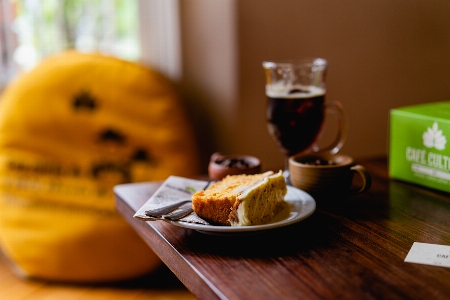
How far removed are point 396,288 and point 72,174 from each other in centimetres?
150

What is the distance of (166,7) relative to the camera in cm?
220

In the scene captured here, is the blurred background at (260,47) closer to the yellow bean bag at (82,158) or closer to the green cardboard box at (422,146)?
the yellow bean bag at (82,158)

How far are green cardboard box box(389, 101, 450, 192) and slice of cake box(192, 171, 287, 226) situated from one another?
346 millimetres

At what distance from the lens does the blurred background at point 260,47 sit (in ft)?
6.00

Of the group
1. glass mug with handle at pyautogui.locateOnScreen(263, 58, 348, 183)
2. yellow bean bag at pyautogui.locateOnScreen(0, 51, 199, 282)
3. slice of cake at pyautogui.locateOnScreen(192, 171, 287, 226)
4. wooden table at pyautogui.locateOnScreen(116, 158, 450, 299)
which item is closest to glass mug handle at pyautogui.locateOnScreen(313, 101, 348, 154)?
glass mug with handle at pyautogui.locateOnScreen(263, 58, 348, 183)

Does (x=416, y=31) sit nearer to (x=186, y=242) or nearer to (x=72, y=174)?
(x=72, y=174)

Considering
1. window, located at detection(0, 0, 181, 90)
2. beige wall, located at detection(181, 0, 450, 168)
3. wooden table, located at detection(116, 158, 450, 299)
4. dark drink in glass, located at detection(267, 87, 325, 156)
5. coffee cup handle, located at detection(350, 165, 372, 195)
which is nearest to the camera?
wooden table, located at detection(116, 158, 450, 299)

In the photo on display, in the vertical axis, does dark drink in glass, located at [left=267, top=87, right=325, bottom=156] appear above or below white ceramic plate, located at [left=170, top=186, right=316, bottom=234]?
above

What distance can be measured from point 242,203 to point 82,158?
1288mm

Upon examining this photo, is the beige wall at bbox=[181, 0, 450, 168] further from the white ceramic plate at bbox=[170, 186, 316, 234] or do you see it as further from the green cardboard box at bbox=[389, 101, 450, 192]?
the white ceramic plate at bbox=[170, 186, 316, 234]

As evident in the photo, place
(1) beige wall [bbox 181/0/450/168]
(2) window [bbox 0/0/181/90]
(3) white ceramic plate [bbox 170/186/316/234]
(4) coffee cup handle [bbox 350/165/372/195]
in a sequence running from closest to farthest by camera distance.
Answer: (3) white ceramic plate [bbox 170/186/316/234], (4) coffee cup handle [bbox 350/165/372/195], (1) beige wall [bbox 181/0/450/168], (2) window [bbox 0/0/181/90]

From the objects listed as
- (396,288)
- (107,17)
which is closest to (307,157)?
(396,288)

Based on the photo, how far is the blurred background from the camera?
72.1 inches

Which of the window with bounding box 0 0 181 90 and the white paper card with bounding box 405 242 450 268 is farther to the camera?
the window with bounding box 0 0 181 90
